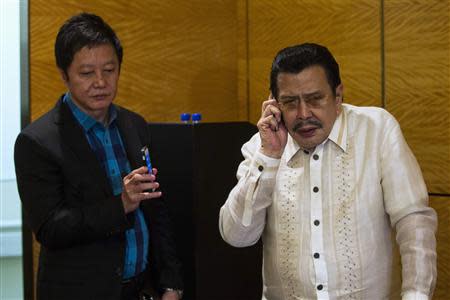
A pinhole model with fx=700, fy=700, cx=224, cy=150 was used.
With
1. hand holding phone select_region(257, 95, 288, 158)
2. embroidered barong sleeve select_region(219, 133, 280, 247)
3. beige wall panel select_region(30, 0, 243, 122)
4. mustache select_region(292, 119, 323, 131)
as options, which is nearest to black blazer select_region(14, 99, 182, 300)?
embroidered barong sleeve select_region(219, 133, 280, 247)

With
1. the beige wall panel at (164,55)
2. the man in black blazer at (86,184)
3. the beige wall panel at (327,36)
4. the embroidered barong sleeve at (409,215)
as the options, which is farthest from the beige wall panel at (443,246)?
the beige wall panel at (164,55)

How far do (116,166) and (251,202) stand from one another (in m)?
0.52

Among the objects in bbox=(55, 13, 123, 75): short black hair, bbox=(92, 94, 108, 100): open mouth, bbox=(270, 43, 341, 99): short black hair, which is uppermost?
bbox=(55, 13, 123, 75): short black hair

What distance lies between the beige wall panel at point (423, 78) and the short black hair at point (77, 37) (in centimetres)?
135

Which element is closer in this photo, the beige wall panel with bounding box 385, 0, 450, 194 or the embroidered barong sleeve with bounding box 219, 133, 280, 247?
the embroidered barong sleeve with bounding box 219, 133, 280, 247

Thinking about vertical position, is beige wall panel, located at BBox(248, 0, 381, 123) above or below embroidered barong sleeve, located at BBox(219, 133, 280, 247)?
above

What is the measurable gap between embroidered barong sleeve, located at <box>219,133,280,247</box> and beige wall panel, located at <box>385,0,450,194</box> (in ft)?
3.47

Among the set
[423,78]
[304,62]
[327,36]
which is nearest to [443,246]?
[423,78]

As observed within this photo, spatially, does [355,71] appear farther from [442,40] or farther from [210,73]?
[210,73]

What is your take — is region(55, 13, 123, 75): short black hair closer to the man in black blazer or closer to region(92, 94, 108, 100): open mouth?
the man in black blazer

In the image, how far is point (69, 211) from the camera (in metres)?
2.19

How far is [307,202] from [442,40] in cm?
118

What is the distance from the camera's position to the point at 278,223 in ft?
7.00

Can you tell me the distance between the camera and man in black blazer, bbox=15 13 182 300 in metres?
2.20
